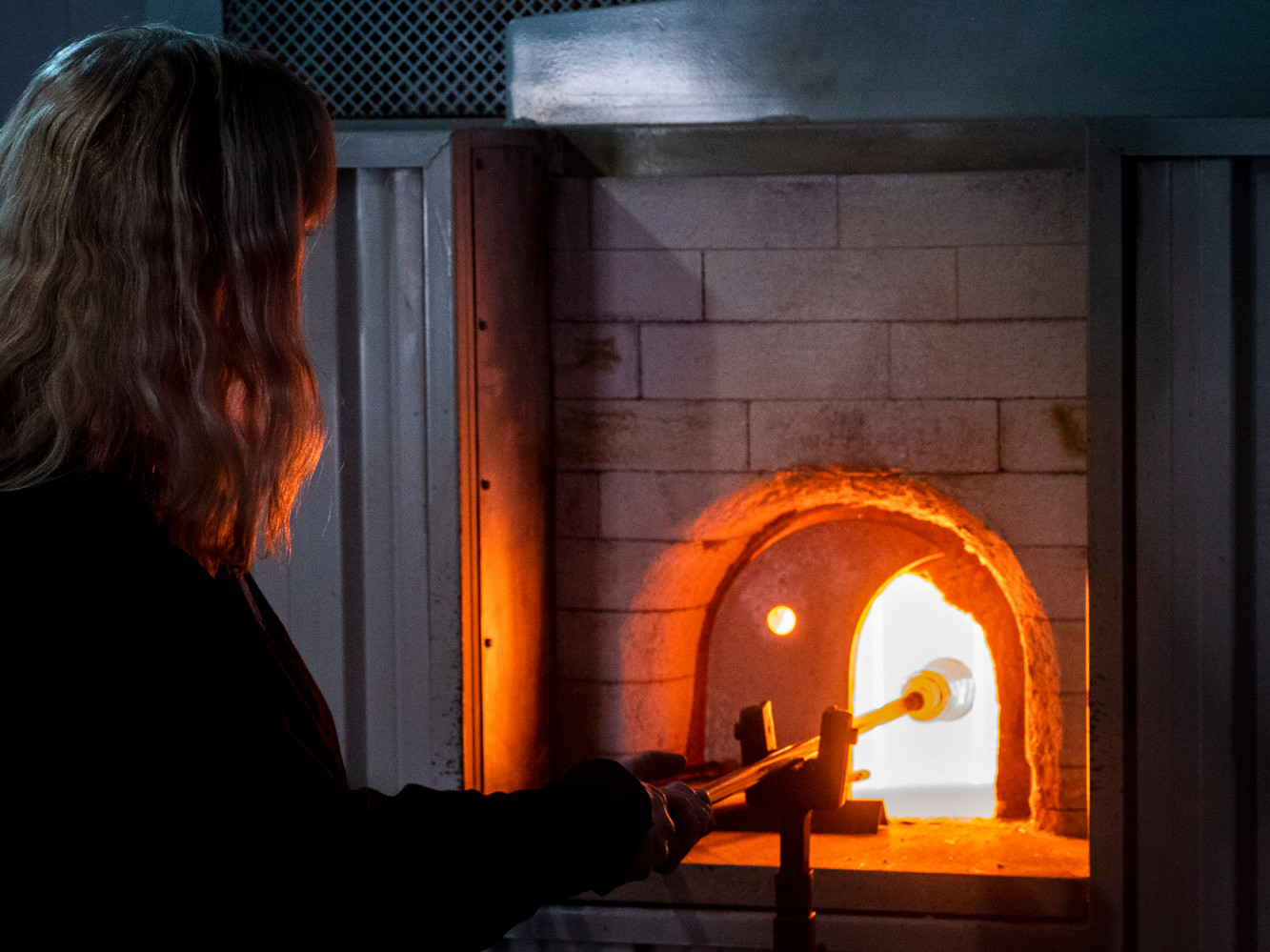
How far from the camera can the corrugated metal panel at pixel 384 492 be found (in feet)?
7.35

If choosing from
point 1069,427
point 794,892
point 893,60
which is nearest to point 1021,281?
point 1069,427

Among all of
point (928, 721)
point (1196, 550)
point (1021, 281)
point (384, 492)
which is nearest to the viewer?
point (1196, 550)

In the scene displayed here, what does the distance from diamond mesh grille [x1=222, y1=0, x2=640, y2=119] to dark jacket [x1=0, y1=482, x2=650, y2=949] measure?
197cm

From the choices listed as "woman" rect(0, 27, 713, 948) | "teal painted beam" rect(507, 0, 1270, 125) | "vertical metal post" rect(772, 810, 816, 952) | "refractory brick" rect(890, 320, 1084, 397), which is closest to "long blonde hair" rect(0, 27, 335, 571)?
"woman" rect(0, 27, 713, 948)

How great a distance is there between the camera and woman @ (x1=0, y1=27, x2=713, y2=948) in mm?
857

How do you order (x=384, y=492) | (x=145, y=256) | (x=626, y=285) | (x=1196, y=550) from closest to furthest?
(x=145, y=256)
(x=1196, y=550)
(x=384, y=492)
(x=626, y=285)

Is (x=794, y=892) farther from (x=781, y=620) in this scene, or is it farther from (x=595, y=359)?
(x=595, y=359)

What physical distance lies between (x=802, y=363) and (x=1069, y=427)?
25.1 inches

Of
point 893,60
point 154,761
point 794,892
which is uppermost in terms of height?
point 893,60

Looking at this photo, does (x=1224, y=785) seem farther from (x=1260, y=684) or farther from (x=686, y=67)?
(x=686, y=67)

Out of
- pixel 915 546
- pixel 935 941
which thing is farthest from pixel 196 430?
pixel 915 546

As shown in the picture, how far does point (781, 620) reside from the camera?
9.07 feet

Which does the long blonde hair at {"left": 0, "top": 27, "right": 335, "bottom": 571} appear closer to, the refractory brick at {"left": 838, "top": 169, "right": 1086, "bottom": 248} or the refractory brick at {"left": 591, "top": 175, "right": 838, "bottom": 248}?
the refractory brick at {"left": 591, "top": 175, "right": 838, "bottom": 248}

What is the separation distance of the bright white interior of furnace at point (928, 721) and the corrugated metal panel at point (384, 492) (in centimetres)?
129
